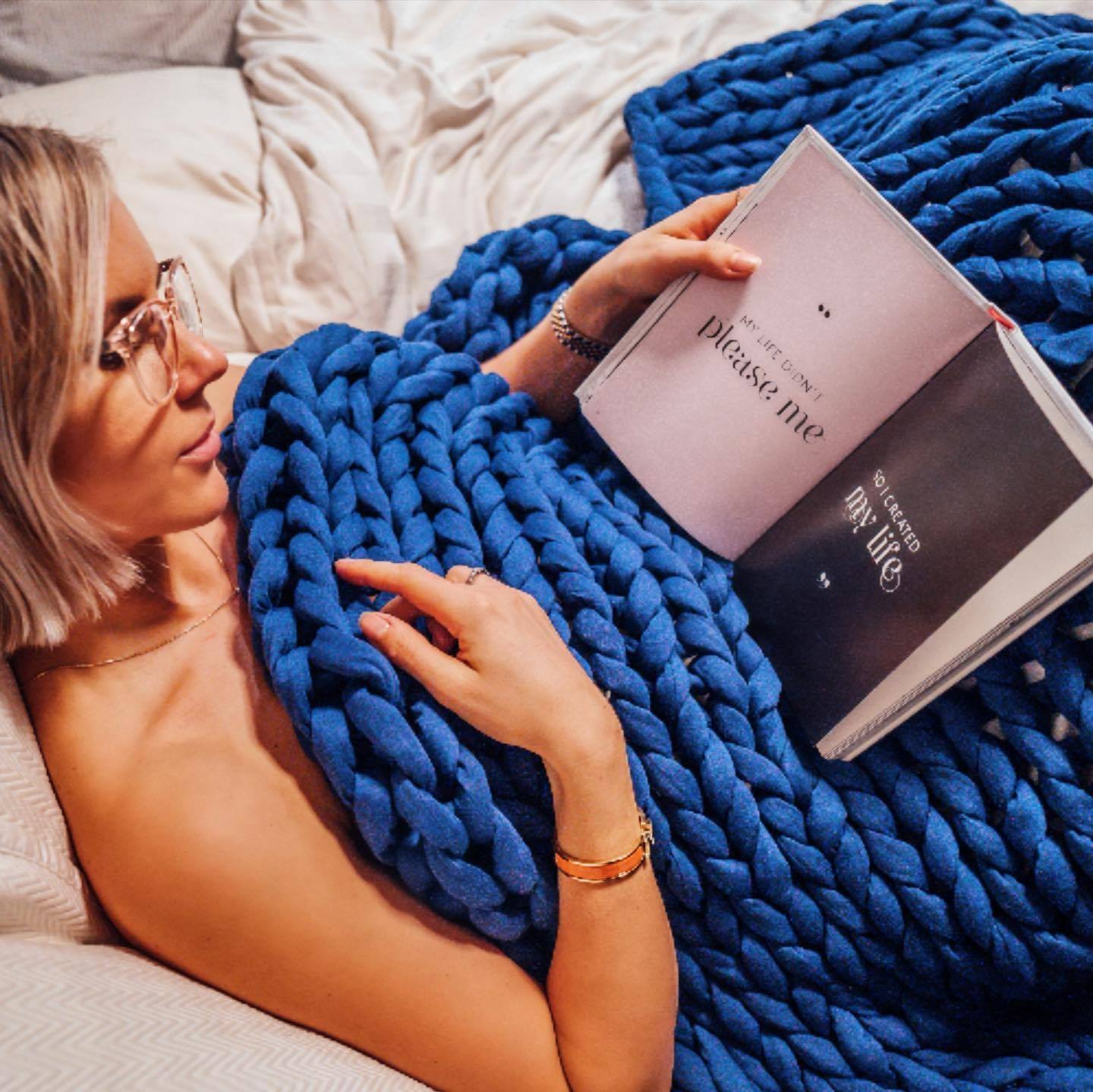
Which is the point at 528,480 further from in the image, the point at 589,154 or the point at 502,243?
the point at 589,154

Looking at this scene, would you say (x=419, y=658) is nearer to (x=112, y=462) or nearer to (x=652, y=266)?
(x=112, y=462)

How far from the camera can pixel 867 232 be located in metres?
0.65

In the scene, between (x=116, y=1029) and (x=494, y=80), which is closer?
(x=116, y=1029)

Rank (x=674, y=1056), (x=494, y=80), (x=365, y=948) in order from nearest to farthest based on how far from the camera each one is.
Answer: (x=365, y=948) → (x=674, y=1056) → (x=494, y=80)

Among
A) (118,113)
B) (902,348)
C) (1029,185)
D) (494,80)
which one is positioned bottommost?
(118,113)

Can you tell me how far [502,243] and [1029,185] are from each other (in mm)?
485

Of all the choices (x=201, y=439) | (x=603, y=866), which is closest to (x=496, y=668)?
(x=603, y=866)

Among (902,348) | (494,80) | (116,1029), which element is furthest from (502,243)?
(116,1029)

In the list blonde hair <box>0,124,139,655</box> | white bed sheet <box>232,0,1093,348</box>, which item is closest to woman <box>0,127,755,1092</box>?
blonde hair <box>0,124,139,655</box>

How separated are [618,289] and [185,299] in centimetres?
36

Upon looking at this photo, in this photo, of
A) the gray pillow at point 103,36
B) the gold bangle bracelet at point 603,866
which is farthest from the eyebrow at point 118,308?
the gray pillow at point 103,36

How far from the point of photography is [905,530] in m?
0.65

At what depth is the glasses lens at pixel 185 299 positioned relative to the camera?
2.36 feet

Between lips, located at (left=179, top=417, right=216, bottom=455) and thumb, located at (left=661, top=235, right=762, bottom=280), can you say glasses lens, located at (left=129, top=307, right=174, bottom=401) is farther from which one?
thumb, located at (left=661, top=235, right=762, bottom=280)
